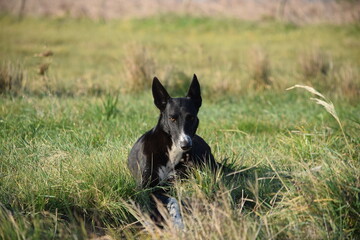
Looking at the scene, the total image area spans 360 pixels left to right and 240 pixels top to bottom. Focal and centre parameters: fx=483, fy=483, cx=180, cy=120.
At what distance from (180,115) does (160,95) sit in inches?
16.1

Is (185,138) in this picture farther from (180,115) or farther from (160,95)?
(160,95)

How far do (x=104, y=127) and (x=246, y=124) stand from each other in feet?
6.63

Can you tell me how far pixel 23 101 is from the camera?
7.78 m

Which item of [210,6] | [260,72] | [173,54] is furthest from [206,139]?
[210,6]

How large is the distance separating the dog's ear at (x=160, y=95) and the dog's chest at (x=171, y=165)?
0.46 meters

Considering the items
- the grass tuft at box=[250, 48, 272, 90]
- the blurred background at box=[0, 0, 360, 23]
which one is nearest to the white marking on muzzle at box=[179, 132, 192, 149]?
the grass tuft at box=[250, 48, 272, 90]

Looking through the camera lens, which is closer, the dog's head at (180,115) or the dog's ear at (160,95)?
the dog's head at (180,115)

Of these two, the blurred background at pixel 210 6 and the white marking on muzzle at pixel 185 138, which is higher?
the white marking on muzzle at pixel 185 138

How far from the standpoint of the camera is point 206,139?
613 cm

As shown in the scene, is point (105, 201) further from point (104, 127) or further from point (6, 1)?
point (6, 1)

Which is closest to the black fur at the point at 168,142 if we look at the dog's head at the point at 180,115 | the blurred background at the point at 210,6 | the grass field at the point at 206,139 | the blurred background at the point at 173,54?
the dog's head at the point at 180,115

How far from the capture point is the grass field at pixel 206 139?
358cm

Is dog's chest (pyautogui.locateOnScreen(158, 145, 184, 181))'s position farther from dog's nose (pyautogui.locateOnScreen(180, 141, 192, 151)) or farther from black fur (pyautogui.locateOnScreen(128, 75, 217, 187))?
dog's nose (pyautogui.locateOnScreen(180, 141, 192, 151))

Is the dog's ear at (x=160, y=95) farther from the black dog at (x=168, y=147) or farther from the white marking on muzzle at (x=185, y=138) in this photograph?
the white marking on muzzle at (x=185, y=138)
